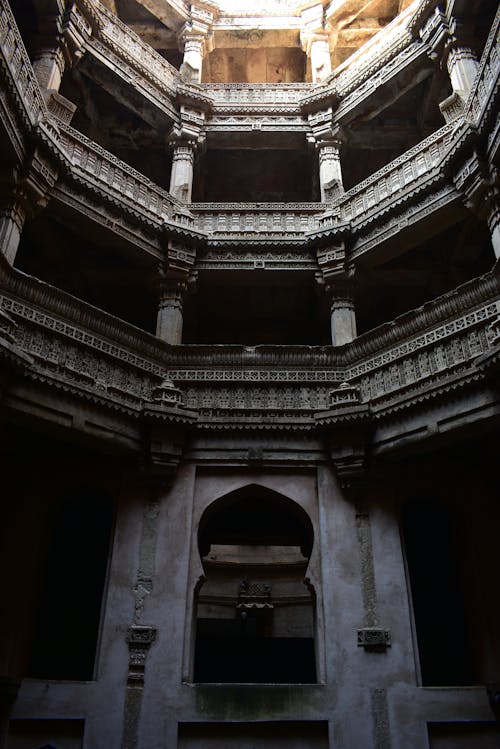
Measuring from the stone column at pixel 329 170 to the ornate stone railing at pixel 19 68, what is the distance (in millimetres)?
7753

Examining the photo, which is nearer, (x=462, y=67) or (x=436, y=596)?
(x=436, y=596)

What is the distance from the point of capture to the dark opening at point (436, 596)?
9.46m

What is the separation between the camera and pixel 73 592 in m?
9.91

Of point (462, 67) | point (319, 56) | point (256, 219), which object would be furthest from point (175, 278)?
point (319, 56)

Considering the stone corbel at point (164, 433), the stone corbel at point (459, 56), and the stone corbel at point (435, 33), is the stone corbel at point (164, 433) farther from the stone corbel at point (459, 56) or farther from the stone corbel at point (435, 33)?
the stone corbel at point (435, 33)

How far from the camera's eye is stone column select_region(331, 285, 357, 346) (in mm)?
13230

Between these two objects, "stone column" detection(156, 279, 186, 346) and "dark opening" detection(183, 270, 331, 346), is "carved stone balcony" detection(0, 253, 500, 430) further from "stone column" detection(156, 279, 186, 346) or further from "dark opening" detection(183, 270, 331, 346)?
"dark opening" detection(183, 270, 331, 346)

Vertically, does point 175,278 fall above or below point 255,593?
above

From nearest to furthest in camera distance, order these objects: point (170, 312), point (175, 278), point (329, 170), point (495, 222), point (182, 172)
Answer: point (495, 222), point (170, 312), point (175, 278), point (182, 172), point (329, 170)

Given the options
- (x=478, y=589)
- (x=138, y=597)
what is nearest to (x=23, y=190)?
(x=138, y=597)

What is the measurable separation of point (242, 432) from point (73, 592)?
3968 mm

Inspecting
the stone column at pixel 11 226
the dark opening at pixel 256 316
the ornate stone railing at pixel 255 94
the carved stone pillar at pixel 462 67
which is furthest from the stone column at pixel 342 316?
the ornate stone railing at pixel 255 94

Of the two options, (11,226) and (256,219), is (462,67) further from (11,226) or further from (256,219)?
(11,226)

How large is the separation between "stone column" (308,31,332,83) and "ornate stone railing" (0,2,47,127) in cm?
1073
